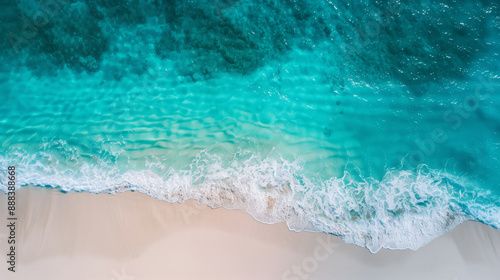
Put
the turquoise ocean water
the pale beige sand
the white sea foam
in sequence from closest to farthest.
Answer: the pale beige sand → the white sea foam → the turquoise ocean water

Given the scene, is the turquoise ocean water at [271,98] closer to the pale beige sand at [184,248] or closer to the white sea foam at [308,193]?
the white sea foam at [308,193]

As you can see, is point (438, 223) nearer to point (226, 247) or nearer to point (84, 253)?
point (226, 247)

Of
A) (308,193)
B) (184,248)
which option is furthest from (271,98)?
(184,248)

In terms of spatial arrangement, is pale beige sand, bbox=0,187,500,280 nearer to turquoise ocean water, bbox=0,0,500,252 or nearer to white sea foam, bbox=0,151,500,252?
white sea foam, bbox=0,151,500,252

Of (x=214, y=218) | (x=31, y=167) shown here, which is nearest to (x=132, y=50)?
(x=31, y=167)

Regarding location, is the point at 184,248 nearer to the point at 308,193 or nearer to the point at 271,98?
the point at 308,193

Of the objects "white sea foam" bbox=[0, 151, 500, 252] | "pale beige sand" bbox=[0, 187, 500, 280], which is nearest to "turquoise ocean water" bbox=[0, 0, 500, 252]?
"white sea foam" bbox=[0, 151, 500, 252]

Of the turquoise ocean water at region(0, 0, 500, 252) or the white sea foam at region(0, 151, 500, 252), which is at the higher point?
the turquoise ocean water at region(0, 0, 500, 252)
